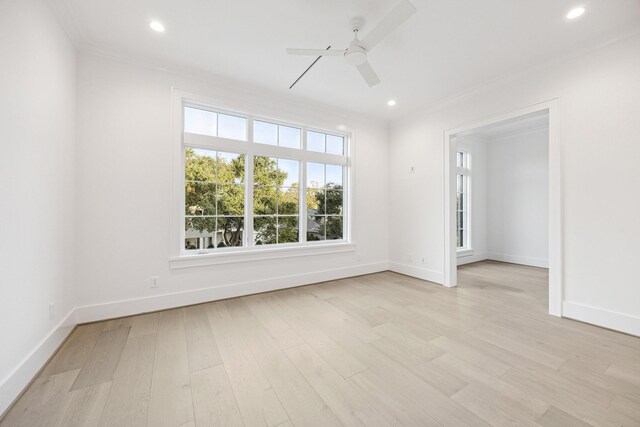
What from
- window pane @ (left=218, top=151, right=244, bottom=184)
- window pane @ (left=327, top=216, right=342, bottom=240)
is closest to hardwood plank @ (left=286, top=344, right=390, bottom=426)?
window pane @ (left=218, top=151, right=244, bottom=184)

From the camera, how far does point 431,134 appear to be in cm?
430

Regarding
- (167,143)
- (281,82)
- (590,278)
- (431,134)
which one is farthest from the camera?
(431,134)

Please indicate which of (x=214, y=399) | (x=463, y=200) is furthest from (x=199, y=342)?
(x=463, y=200)

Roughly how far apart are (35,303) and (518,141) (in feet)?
26.5

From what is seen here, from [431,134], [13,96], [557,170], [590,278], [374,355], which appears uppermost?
[431,134]

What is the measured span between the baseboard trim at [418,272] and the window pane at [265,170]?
2787 millimetres

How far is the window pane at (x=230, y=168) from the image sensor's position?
139 inches

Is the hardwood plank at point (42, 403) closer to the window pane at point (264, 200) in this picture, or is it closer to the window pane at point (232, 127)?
the window pane at point (264, 200)

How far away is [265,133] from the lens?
3.91 meters

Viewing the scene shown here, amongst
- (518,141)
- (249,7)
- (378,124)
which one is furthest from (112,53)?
(518,141)

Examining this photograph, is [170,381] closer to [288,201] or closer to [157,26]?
[288,201]

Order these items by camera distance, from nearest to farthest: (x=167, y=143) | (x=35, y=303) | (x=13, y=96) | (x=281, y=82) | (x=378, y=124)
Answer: (x=13, y=96)
(x=35, y=303)
(x=167, y=143)
(x=281, y=82)
(x=378, y=124)

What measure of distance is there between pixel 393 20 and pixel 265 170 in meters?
2.52

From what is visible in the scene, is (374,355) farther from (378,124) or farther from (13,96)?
(378,124)
